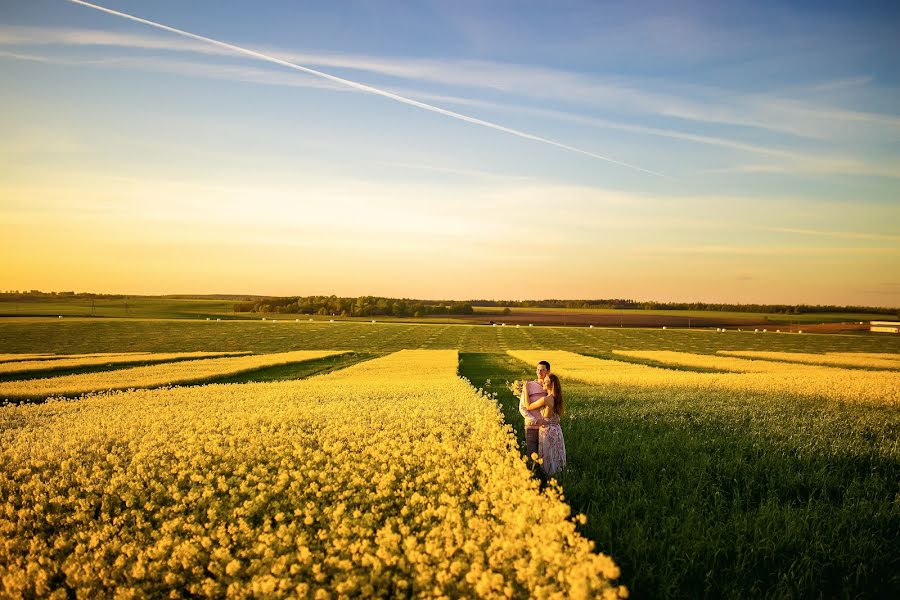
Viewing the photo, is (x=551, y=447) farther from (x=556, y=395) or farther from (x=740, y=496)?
(x=740, y=496)

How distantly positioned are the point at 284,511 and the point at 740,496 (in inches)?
316

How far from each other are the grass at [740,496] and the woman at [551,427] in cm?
43

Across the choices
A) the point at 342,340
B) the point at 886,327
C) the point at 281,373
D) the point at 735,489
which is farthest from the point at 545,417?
the point at 886,327

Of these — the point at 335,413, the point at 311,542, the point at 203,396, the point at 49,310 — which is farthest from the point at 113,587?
the point at 49,310

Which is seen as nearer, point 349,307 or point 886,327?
point 886,327

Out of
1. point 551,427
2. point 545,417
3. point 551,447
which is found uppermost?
point 545,417

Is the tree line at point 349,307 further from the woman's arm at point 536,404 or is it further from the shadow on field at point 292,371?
the woman's arm at point 536,404

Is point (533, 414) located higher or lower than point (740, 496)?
higher

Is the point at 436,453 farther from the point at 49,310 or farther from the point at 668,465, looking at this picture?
the point at 49,310

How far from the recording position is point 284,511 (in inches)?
328

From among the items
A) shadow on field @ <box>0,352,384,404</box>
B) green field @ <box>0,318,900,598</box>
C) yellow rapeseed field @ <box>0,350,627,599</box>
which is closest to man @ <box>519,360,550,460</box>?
yellow rapeseed field @ <box>0,350,627,599</box>

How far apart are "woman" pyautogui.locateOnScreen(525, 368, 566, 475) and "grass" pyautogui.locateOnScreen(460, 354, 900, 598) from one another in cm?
43

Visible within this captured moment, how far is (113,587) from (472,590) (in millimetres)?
4297

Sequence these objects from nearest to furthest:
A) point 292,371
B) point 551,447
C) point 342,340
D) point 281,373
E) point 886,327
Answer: point 551,447
point 281,373
point 292,371
point 342,340
point 886,327
